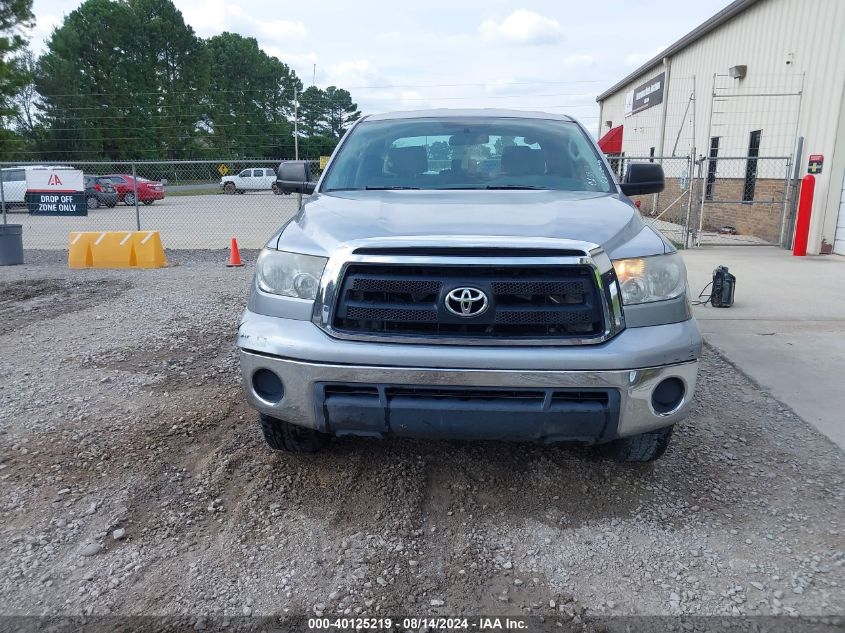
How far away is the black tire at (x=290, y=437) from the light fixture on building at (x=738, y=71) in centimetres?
1592

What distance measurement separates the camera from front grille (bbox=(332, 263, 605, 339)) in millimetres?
2709

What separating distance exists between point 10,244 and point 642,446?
36.3 feet

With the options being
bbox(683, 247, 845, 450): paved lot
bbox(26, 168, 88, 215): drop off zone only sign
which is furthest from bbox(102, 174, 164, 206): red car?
bbox(683, 247, 845, 450): paved lot

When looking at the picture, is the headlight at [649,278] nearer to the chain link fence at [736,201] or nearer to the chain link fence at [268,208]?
the chain link fence at [268,208]

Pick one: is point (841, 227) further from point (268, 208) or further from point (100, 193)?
point (100, 193)

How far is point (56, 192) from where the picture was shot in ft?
39.5

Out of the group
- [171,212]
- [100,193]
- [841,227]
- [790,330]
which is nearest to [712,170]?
[841,227]

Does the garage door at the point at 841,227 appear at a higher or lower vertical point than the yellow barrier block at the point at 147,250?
higher

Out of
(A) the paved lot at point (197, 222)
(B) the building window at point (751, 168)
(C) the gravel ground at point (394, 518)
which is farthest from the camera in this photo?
(B) the building window at point (751, 168)

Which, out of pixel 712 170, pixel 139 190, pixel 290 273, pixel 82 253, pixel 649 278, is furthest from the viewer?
pixel 139 190

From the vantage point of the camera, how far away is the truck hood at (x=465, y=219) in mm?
2854

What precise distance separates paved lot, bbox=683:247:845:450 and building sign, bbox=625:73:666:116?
14.1 meters

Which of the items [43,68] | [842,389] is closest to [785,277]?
[842,389]

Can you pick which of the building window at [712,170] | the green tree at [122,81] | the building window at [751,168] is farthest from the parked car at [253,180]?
the building window at [751,168]
